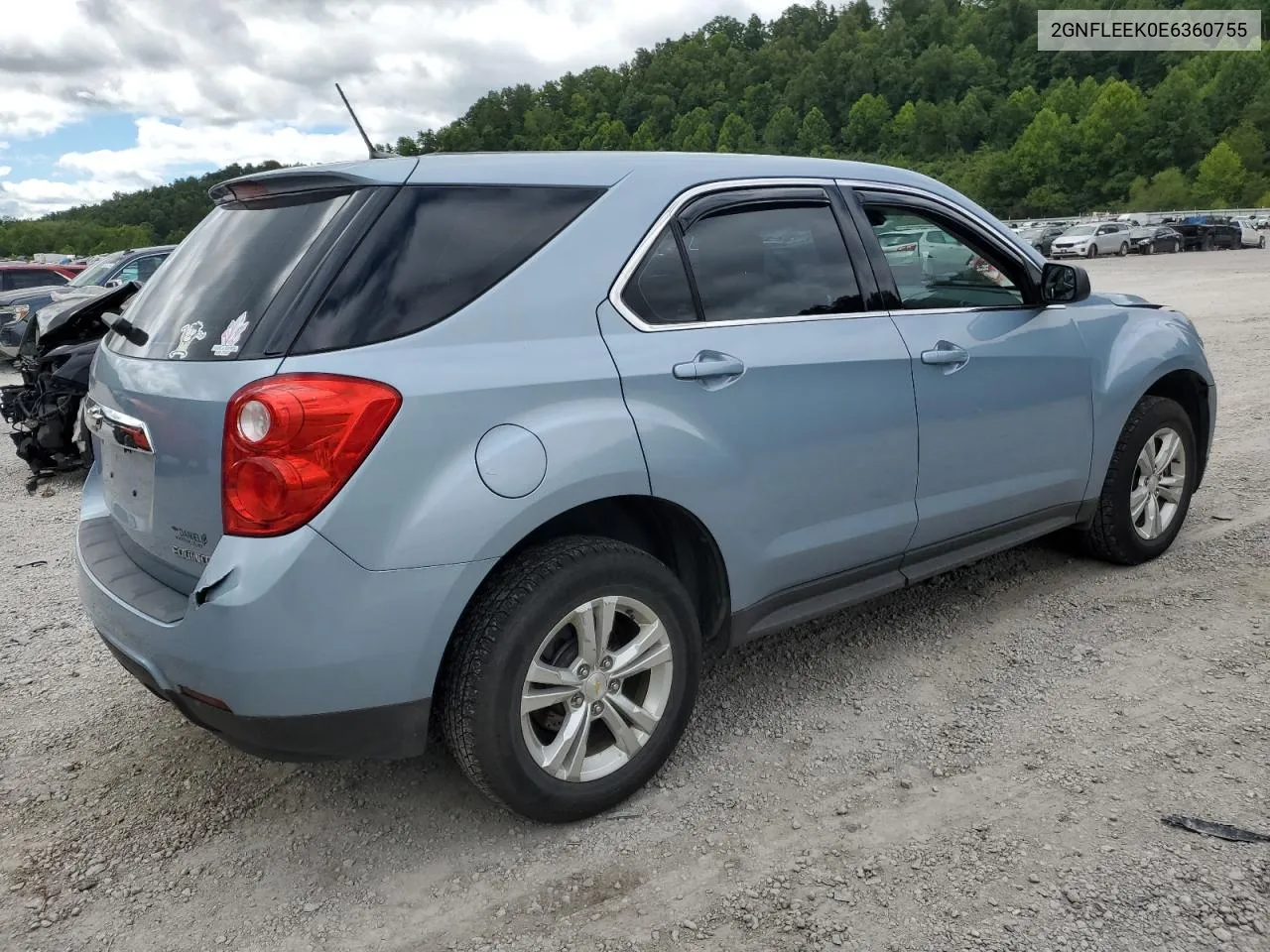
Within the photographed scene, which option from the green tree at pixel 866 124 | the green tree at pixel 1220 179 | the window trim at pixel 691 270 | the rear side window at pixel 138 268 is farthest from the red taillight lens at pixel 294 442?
the green tree at pixel 866 124

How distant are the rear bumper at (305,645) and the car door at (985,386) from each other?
5.86ft

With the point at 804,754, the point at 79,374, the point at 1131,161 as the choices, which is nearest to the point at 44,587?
the point at 79,374

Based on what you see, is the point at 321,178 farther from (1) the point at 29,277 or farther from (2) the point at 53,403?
(1) the point at 29,277

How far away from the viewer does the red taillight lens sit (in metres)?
2.25

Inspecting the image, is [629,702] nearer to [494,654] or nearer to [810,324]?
[494,654]

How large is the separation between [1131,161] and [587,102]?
6131cm

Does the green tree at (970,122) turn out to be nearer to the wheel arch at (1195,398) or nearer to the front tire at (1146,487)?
the wheel arch at (1195,398)

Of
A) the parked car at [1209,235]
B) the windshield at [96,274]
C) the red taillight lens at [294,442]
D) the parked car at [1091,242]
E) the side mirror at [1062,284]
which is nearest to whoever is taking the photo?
the red taillight lens at [294,442]

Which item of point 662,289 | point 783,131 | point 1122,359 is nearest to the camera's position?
point 662,289

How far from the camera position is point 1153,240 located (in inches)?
1666

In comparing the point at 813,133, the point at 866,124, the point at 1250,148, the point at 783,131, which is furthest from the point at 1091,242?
the point at 866,124

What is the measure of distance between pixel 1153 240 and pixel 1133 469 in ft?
144

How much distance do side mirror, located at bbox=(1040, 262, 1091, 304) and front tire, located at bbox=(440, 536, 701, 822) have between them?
2070 millimetres

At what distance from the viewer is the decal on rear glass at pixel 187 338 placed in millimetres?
2549
